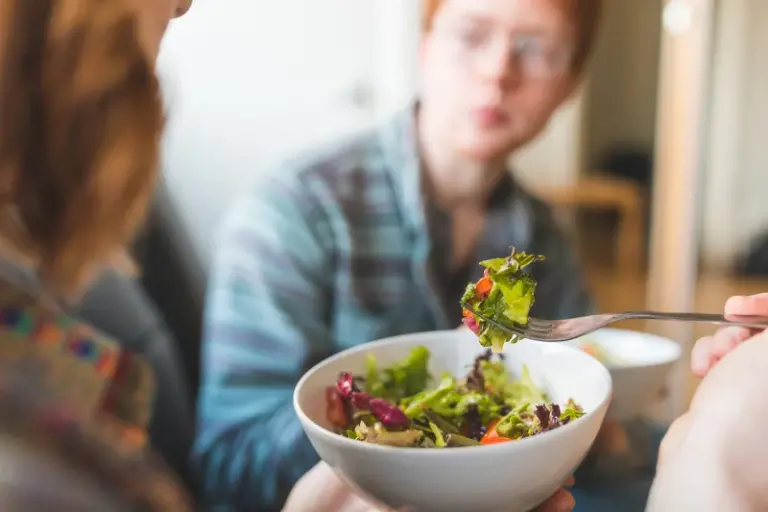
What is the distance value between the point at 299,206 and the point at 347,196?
0.04 m

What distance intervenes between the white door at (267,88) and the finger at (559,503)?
0.35 meters

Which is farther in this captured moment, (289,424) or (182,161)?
(182,161)

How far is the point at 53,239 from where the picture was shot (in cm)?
32

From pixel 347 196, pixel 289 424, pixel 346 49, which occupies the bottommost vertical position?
pixel 289 424

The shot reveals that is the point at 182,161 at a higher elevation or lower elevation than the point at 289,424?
higher

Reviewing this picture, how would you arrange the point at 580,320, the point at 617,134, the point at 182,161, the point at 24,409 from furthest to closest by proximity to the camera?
the point at 617,134 → the point at 182,161 → the point at 580,320 → the point at 24,409

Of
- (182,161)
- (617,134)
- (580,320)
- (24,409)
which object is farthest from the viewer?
(617,134)

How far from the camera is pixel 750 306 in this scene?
1.27 ft

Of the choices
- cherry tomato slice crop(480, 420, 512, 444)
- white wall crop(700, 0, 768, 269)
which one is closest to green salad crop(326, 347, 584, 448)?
cherry tomato slice crop(480, 420, 512, 444)

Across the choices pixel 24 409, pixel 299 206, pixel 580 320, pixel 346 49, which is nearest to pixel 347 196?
pixel 299 206

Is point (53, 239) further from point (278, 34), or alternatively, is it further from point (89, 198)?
point (278, 34)

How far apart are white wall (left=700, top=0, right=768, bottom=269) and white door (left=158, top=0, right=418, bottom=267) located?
420 millimetres

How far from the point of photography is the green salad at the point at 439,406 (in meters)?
0.36

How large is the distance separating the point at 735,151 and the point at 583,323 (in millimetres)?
587
